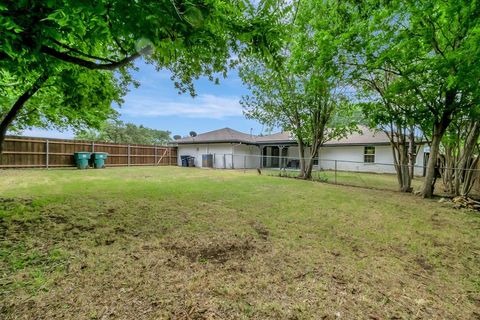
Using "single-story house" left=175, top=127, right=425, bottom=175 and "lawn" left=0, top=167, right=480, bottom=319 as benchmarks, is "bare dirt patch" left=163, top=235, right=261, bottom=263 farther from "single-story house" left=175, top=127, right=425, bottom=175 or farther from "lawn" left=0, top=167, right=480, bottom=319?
"single-story house" left=175, top=127, right=425, bottom=175

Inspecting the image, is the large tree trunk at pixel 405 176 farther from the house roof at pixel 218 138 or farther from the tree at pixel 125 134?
the tree at pixel 125 134

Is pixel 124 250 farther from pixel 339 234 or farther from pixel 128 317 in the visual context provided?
pixel 339 234

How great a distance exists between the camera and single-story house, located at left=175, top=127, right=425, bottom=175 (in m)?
18.4

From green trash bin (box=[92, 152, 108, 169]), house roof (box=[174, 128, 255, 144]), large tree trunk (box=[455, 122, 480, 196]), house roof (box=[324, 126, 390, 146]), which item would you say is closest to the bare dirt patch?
large tree trunk (box=[455, 122, 480, 196])

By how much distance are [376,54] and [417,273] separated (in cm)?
721

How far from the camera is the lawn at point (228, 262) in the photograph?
2121mm

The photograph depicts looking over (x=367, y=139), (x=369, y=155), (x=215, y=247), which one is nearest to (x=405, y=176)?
(x=215, y=247)

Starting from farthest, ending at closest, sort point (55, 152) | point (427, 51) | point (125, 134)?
1. point (125, 134)
2. point (55, 152)
3. point (427, 51)

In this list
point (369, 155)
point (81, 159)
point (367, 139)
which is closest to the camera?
point (81, 159)

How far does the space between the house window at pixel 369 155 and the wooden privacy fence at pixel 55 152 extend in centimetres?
A: 1810

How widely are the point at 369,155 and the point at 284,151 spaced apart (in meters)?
7.78

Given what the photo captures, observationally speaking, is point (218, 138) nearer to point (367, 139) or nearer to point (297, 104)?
point (297, 104)

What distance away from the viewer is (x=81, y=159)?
1412 centimetres

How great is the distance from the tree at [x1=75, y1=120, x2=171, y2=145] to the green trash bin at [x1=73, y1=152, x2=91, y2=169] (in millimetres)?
12970
